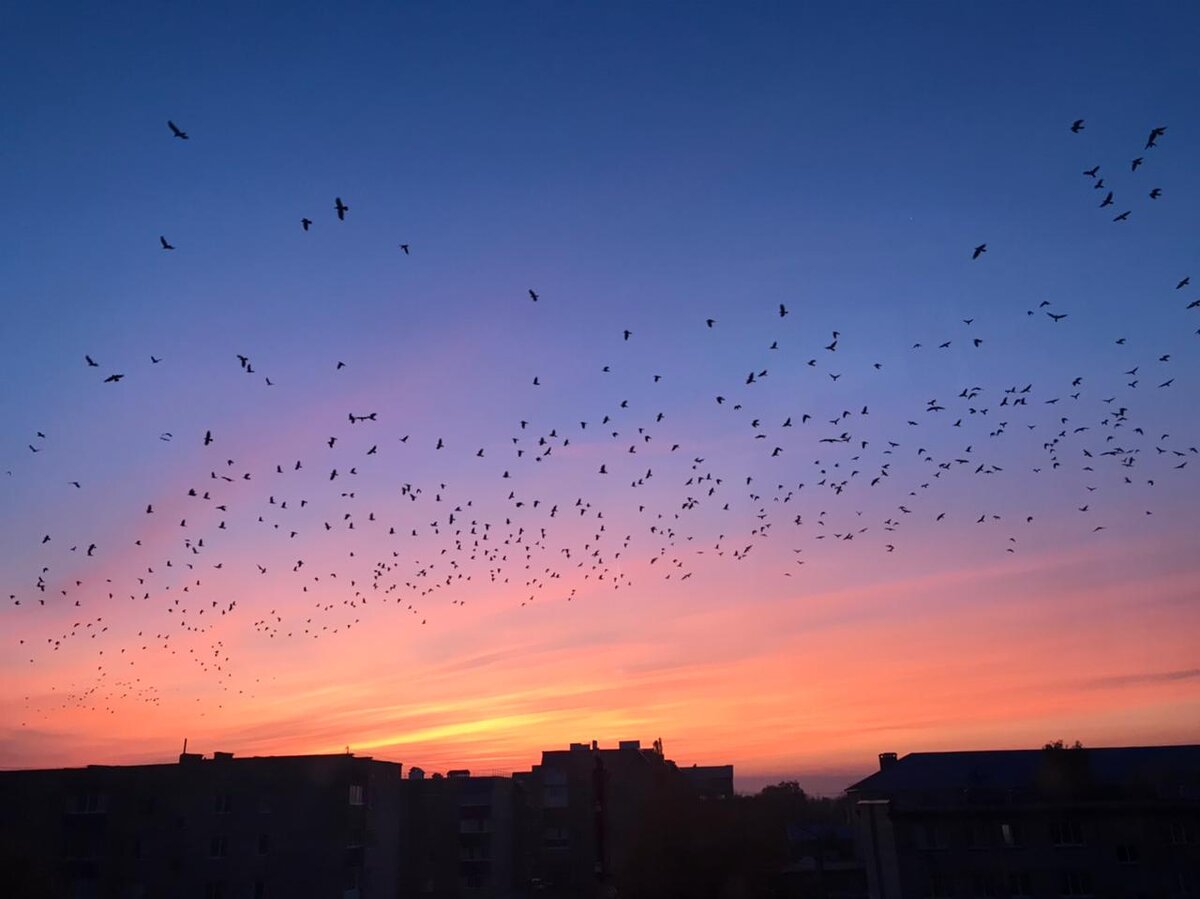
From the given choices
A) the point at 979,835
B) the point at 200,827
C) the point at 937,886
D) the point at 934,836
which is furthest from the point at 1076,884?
the point at 200,827

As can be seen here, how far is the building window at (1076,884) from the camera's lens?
54.9 m

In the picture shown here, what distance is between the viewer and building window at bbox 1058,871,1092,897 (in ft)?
180

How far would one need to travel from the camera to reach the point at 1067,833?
56.4 meters

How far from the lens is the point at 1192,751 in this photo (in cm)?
6122

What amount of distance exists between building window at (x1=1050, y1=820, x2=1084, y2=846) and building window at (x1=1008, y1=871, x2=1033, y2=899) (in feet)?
9.54

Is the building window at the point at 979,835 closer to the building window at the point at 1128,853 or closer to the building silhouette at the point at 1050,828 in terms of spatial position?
the building silhouette at the point at 1050,828

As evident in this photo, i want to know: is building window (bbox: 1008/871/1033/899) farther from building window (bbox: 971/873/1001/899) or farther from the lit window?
the lit window

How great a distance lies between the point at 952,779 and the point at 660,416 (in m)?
43.1

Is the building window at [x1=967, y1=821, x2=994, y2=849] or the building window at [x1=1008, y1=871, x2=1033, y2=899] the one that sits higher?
the building window at [x1=967, y1=821, x2=994, y2=849]

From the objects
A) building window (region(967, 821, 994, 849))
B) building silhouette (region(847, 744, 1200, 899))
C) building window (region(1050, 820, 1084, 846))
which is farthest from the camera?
building window (region(967, 821, 994, 849))

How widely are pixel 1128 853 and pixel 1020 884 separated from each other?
7049mm

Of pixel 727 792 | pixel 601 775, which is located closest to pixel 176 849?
pixel 601 775

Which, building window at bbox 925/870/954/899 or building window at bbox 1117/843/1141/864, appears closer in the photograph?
building window at bbox 1117/843/1141/864

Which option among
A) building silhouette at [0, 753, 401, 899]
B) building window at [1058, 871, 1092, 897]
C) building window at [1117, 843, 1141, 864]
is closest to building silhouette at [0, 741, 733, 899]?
building silhouette at [0, 753, 401, 899]
